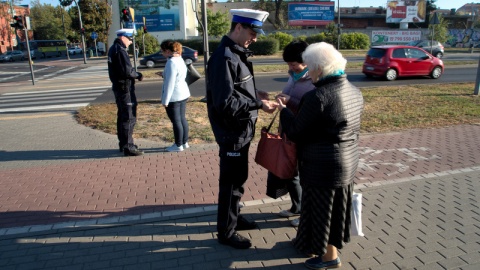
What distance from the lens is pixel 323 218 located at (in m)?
2.93

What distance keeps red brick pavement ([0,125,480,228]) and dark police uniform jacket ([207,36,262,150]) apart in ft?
4.99

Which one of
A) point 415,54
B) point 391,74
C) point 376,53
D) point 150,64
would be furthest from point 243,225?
point 150,64

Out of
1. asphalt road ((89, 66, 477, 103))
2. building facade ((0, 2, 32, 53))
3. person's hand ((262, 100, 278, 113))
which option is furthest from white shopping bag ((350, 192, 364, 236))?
building facade ((0, 2, 32, 53))

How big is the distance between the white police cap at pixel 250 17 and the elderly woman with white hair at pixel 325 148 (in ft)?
1.56

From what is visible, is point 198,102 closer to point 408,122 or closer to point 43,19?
point 408,122

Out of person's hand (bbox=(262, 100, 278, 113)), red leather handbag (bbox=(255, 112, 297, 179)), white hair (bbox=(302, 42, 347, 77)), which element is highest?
white hair (bbox=(302, 42, 347, 77))

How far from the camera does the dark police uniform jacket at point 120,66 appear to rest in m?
5.84

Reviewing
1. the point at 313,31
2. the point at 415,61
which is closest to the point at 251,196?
the point at 415,61

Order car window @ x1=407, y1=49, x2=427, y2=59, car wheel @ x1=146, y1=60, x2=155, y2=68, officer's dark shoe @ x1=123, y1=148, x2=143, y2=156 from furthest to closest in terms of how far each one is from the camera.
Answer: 1. car wheel @ x1=146, y1=60, x2=155, y2=68
2. car window @ x1=407, y1=49, x2=427, y2=59
3. officer's dark shoe @ x1=123, y1=148, x2=143, y2=156

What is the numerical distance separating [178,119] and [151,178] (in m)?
1.45

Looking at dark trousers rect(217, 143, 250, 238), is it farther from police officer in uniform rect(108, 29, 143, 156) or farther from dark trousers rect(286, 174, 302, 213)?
police officer in uniform rect(108, 29, 143, 156)

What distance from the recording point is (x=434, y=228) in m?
3.73

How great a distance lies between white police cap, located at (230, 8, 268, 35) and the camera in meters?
2.97

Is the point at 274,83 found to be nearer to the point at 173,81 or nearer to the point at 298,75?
the point at 173,81
